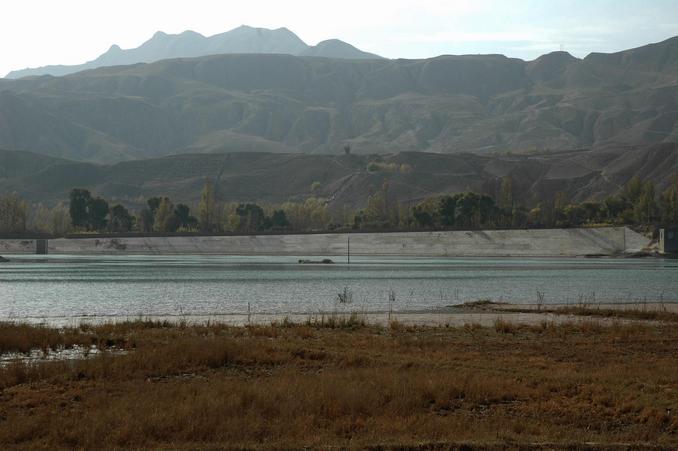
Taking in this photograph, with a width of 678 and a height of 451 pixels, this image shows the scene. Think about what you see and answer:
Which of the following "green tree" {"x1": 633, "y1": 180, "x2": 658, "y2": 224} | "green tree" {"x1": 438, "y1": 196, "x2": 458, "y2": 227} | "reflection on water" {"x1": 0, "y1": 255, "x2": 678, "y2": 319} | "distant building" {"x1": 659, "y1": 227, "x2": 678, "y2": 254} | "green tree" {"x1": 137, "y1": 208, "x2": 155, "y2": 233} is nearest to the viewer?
"reflection on water" {"x1": 0, "y1": 255, "x2": 678, "y2": 319}

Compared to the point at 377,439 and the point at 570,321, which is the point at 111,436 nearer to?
the point at 377,439

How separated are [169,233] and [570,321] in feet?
467

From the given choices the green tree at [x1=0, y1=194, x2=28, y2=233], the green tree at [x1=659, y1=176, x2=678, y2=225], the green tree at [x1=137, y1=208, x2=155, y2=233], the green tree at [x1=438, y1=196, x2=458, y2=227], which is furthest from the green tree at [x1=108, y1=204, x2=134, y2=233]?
the green tree at [x1=659, y1=176, x2=678, y2=225]

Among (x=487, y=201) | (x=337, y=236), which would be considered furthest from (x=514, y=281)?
(x=487, y=201)

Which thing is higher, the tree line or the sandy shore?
the tree line

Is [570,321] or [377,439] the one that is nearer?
[377,439]

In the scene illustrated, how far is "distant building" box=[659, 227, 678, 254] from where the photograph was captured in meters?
141

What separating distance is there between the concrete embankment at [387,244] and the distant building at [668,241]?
9.22 feet

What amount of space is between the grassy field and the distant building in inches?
4730

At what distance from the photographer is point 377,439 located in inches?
614

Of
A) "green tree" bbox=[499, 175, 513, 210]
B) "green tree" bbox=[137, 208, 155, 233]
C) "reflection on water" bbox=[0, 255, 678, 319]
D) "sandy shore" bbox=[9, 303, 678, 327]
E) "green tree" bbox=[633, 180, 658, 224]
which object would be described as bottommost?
"reflection on water" bbox=[0, 255, 678, 319]

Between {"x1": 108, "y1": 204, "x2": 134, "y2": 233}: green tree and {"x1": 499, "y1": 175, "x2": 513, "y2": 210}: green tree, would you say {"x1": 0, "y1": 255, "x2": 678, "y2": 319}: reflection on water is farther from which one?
{"x1": 108, "y1": 204, "x2": 134, "y2": 233}: green tree

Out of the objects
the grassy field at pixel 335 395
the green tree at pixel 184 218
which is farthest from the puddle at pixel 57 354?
the green tree at pixel 184 218

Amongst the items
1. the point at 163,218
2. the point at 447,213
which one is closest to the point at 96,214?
the point at 163,218
